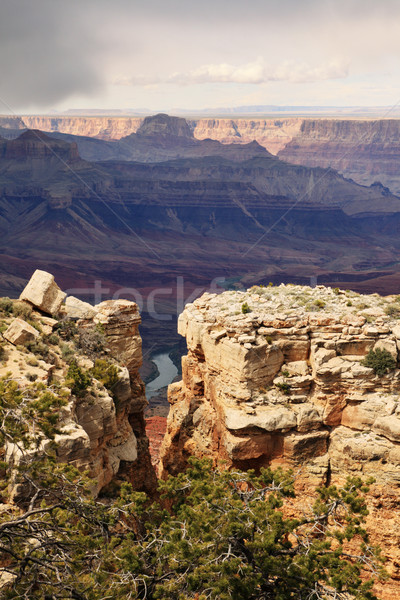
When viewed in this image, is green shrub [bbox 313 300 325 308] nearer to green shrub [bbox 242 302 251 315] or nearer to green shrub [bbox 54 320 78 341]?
green shrub [bbox 242 302 251 315]

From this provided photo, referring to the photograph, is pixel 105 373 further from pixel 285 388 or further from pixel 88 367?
pixel 285 388

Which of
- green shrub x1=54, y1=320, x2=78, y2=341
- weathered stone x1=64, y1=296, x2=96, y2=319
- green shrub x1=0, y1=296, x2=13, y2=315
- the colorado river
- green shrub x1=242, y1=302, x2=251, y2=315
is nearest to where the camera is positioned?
green shrub x1=0, y1=296, x2=13, y2=315

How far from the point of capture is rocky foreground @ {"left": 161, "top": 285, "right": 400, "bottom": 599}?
24.8 m

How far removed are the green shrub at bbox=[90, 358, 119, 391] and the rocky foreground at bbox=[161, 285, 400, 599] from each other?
15.0 feet

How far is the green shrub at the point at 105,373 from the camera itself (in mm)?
25109

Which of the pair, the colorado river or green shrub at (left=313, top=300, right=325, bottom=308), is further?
the colorado river

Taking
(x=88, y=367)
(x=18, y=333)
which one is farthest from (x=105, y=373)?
(x=18, y=333)

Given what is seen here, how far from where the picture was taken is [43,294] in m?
27.0

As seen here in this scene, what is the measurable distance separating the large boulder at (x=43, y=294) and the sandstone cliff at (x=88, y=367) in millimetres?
20

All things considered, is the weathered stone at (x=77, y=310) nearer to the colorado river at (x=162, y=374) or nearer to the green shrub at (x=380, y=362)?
the green shrub at (x=380, y=362)

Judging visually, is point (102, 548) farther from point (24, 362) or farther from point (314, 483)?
point (314, 483)

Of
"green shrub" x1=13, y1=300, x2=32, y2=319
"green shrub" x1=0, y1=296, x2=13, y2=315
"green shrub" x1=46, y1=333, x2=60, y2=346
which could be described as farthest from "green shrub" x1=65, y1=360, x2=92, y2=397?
"green shrub" x1=0, y1=296, x2=13, y2=315

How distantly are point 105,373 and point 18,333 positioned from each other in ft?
13.4

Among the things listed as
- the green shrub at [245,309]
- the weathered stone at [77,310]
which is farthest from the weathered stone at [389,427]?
the weathered stone at [77,310]
